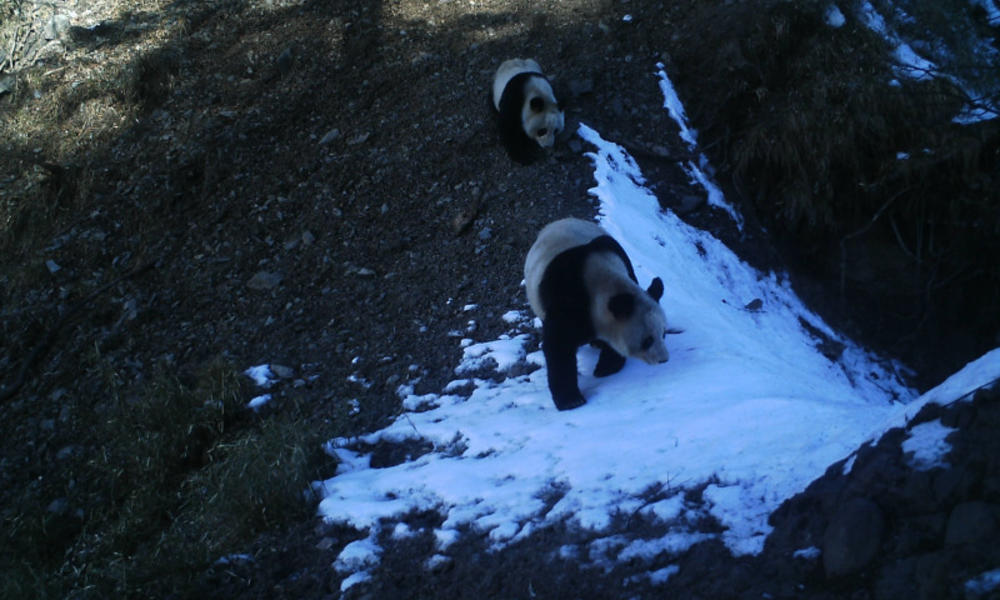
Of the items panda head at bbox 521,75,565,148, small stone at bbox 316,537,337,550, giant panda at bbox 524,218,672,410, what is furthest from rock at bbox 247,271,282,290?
small stone at bbox 316,537,337,550

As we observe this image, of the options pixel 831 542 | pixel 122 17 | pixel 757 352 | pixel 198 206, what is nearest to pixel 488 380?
pixel 757 352

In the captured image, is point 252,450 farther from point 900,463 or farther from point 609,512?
point 900,463

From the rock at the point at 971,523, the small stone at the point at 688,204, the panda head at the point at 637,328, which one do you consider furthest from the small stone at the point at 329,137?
the rock at the point at 971,523

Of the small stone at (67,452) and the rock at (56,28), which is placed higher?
the rock at (56,28)

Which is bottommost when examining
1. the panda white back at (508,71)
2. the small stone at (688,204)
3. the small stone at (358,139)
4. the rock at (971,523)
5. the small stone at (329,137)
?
the small stone at (688,204)

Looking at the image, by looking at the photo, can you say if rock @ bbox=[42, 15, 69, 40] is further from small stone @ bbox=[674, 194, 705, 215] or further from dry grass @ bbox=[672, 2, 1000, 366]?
small stone @ bbox=[674, 194, 705, 215]

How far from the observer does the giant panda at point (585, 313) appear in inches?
176

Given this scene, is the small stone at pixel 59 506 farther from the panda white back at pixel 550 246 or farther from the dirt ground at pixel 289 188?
the panda white back at pixel 550 246

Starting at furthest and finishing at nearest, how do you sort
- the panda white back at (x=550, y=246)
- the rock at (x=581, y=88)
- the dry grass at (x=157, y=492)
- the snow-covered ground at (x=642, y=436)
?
1. the rock at (x=581, y=88)
2. the panda white back at (x=550, y=246)
3. the dry grass at (x=157, y=492)
4. the snow-covered ground at (x=642, y=436)

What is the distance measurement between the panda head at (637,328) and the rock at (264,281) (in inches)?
139

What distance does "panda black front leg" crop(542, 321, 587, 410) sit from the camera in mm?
4453

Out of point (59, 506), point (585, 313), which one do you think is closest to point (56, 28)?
point (59, 506)

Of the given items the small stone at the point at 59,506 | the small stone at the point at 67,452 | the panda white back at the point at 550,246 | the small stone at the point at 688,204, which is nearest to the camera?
the panda white back at the point at 550,246

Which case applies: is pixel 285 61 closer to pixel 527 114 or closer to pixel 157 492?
pixel 527 114
